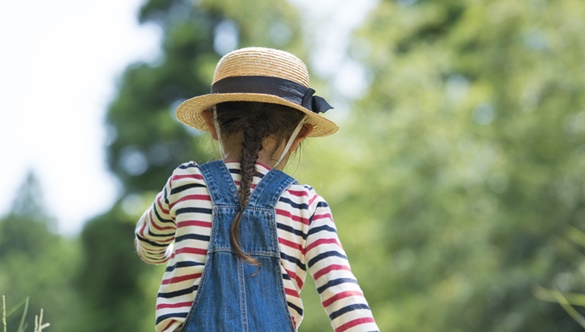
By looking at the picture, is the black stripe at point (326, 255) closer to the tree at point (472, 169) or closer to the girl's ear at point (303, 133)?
the girl's ear at point (303, 133)

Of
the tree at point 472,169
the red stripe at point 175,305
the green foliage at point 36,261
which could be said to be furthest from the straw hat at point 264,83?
the green foliage at point 36,261

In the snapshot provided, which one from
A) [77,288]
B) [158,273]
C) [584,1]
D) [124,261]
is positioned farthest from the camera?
[77,288]

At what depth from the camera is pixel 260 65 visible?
2.19 metres

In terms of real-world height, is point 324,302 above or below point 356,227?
below

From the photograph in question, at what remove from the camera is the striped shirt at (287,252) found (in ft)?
6.44

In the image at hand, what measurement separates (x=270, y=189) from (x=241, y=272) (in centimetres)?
21

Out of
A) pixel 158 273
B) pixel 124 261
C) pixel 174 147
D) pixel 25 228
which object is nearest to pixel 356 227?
pixel 158 273

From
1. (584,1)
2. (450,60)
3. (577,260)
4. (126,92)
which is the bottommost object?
(577,260)

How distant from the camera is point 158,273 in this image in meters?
13.1

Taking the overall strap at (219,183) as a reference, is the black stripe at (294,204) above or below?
below

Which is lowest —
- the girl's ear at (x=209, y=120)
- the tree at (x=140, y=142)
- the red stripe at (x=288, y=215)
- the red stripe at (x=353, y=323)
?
the red stripe at (x=353, y=323)

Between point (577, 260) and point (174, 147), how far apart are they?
1097 centimetres

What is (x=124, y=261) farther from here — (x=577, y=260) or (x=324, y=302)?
(x=324, y=302)

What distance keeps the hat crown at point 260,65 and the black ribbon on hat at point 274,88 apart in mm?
13
